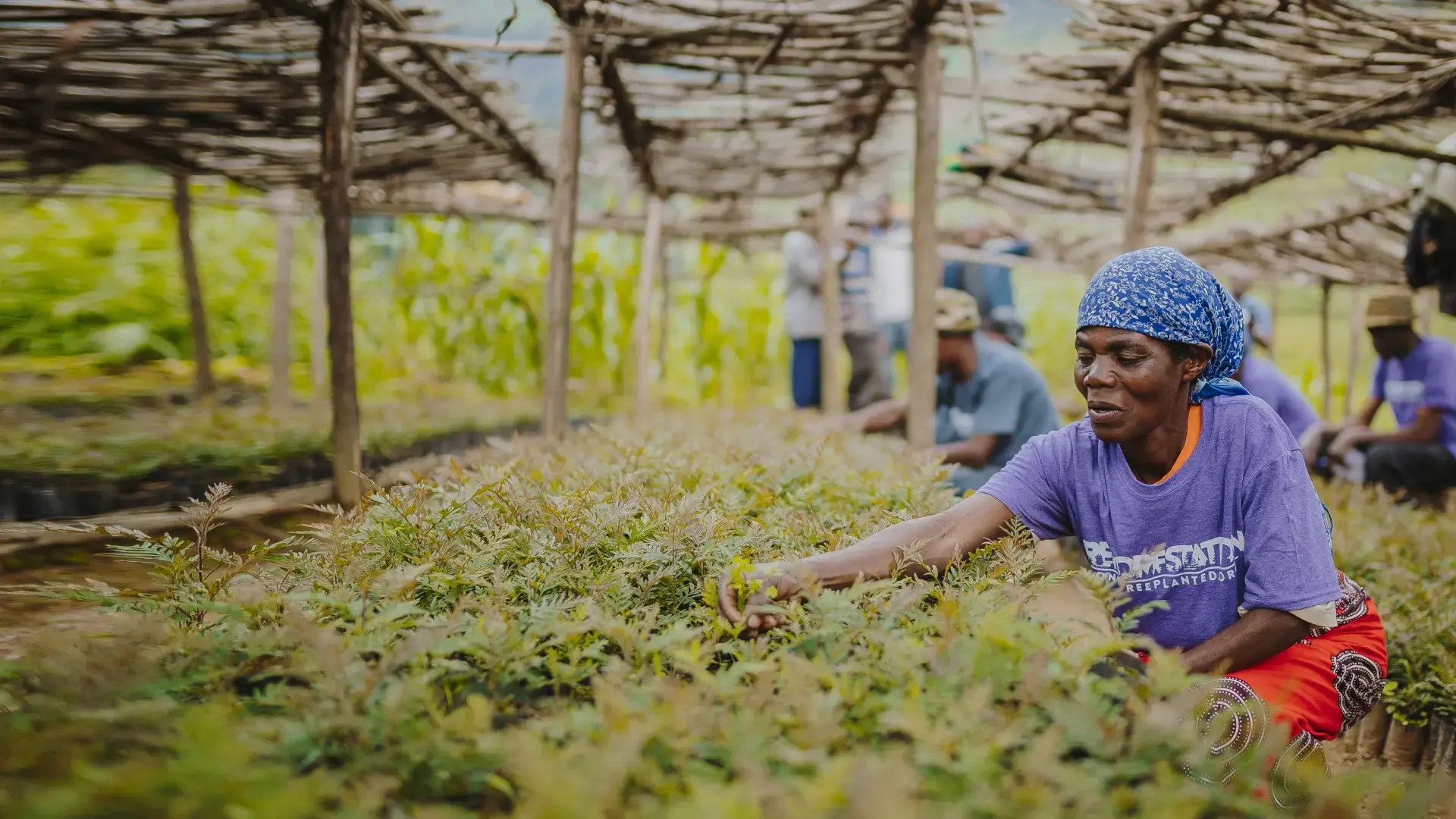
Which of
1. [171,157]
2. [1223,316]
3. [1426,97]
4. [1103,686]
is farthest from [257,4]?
[1426,97]

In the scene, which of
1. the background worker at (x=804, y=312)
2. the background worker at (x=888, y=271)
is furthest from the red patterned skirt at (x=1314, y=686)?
the background worker at (x=804, y=312)

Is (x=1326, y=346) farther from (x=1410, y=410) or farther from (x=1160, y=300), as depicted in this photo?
(x=1160, y=300)

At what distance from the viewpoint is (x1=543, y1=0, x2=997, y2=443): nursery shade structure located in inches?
203

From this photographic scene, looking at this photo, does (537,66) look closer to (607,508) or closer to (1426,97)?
(1426,97)

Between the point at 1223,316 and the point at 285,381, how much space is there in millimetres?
9124

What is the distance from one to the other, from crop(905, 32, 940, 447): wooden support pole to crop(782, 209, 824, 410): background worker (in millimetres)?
4884

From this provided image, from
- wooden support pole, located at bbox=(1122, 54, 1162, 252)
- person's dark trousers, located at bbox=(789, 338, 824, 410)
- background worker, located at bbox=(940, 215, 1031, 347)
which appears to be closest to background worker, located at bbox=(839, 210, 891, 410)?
person's dark trousers, located at bbox=(789, 338, 824, 410)

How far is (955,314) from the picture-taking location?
18.8ft

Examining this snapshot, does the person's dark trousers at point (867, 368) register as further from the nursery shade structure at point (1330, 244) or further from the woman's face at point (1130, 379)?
the woman's face at point (1130, 379)

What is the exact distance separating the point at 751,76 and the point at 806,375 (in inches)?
200

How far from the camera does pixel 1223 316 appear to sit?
2.38 metres

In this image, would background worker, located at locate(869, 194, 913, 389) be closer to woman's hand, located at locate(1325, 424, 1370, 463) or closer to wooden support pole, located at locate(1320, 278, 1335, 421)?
woman's hand, located at locate(1325, 424, 1370, 463)

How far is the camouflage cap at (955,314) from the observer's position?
5730 mm

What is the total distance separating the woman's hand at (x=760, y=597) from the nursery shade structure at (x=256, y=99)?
3347 mm
